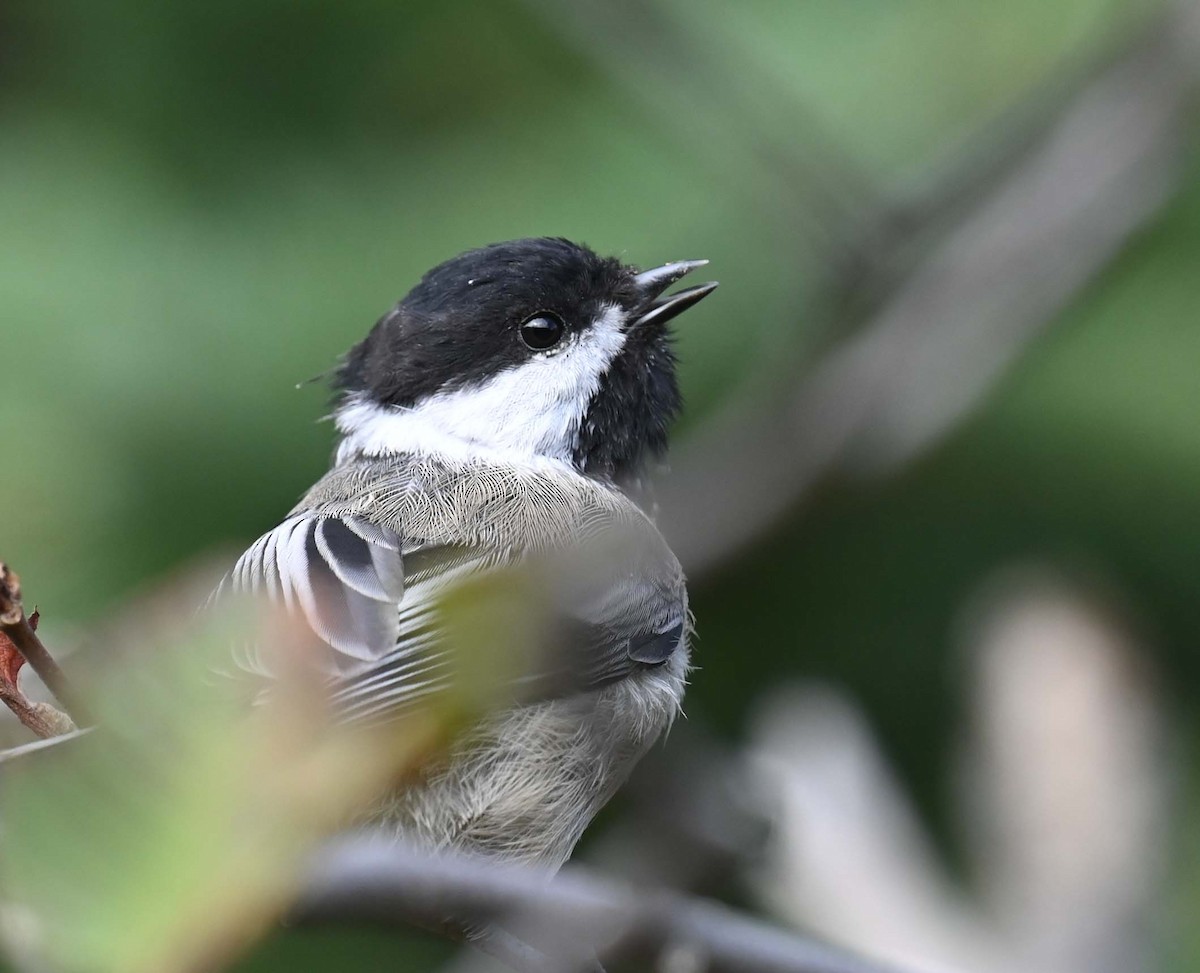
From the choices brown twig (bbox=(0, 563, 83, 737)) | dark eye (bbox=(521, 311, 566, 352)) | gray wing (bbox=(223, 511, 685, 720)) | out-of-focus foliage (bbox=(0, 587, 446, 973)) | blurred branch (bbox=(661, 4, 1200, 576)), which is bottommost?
blurred branch (bbox=(661, 4, 1200, 576))

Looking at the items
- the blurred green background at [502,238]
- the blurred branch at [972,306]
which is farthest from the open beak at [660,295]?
the blurred green background at [502,238]

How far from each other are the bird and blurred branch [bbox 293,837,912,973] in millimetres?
154

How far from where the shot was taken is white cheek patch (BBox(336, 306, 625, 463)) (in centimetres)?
182

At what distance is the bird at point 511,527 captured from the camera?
1.27 metres

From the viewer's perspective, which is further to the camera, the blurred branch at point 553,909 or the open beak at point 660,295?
the open beak at point 660,295

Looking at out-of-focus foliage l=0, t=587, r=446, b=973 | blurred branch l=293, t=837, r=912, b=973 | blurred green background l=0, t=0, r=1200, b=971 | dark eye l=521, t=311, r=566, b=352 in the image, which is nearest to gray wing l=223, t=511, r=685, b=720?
blurred branch l=293, t=837, r=912, b=973

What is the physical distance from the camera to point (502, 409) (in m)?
1.84

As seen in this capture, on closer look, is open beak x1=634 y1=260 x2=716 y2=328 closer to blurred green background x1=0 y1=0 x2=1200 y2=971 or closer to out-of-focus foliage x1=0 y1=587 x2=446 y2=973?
blurred green background x1=0 y1=0 x2=1200 y2=971

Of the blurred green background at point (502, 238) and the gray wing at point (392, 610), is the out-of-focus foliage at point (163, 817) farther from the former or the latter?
the blurred green background at point (502, 238)

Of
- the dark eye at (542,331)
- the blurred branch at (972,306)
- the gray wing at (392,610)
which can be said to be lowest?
the blurred branch at (972,306)

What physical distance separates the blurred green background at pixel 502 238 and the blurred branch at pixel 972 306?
0.39 metres

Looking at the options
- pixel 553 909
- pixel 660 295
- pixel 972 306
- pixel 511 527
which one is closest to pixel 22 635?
pixel 553 909

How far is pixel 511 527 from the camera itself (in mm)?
1517

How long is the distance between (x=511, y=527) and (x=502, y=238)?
4.91ft
